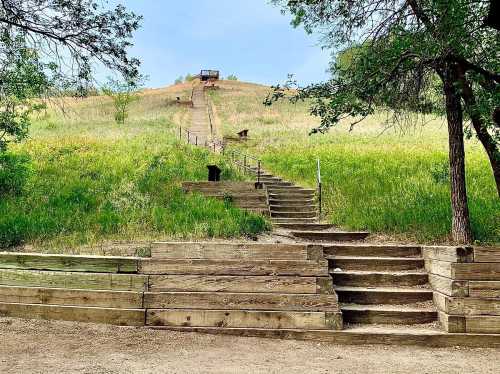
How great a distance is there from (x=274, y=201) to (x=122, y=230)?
6617 millimetres

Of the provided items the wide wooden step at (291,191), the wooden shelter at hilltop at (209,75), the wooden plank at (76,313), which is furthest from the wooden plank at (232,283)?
the wooden shelter at hilltop at (209,75)

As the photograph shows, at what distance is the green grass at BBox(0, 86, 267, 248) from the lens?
415 inches

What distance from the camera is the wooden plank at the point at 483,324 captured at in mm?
6961

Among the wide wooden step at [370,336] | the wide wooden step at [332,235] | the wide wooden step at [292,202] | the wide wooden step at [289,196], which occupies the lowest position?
the wide wooden step at [370,336]

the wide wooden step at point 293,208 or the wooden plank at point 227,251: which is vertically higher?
A: the wide wooden step at point 293,208

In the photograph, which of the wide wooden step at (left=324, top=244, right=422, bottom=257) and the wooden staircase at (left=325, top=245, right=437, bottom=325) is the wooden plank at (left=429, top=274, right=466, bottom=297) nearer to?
the wooden staircase at (left=325, top=245, right=437, bottom=325)

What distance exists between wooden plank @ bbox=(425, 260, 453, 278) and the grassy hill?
2209mm

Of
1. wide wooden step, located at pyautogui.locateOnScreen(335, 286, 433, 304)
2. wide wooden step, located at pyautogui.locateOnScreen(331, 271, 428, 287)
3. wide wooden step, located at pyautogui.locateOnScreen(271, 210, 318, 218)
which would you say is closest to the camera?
wide wooden step, located at pyautogui.locateOnScreen(335, 286, 433, 304)

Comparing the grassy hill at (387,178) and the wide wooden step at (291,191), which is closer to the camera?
the grassy hill at (387,178)

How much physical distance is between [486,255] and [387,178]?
30.5 ft

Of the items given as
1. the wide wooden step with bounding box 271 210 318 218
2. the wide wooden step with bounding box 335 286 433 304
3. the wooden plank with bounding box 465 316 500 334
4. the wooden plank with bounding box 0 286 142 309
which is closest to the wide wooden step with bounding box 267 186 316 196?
the wide wooden step with bounding box 271 210 318 218

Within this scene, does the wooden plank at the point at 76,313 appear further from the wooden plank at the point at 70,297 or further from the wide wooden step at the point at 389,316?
the wide wooden step at the point at 389,316

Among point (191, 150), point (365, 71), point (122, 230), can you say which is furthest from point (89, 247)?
point (191, 150)

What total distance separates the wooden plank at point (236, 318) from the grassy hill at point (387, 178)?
15.5 feet
